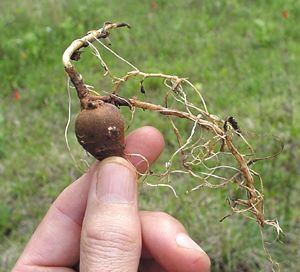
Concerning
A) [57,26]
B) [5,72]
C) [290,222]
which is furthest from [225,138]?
[57,26]

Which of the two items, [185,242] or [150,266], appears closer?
[185,242]

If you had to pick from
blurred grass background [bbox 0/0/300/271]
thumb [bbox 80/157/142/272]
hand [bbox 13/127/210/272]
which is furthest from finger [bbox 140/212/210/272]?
blurred grass background [bbox 0/0/300/271]

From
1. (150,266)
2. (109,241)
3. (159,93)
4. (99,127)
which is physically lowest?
(159,93)

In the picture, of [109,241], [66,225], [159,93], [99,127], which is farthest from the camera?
[159,93]

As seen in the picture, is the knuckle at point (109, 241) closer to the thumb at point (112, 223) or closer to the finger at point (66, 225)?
the thumb at point (112, 223)

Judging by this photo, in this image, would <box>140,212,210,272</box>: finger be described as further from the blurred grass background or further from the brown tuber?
the blurred grass background

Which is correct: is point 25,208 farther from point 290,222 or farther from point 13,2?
point 13,2

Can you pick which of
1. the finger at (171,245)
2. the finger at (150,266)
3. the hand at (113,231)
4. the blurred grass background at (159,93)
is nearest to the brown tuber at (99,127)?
the hand at (113,231)

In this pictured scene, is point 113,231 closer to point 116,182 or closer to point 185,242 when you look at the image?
point 116,182

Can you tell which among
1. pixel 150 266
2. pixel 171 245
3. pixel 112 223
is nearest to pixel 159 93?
pixel 150 266
